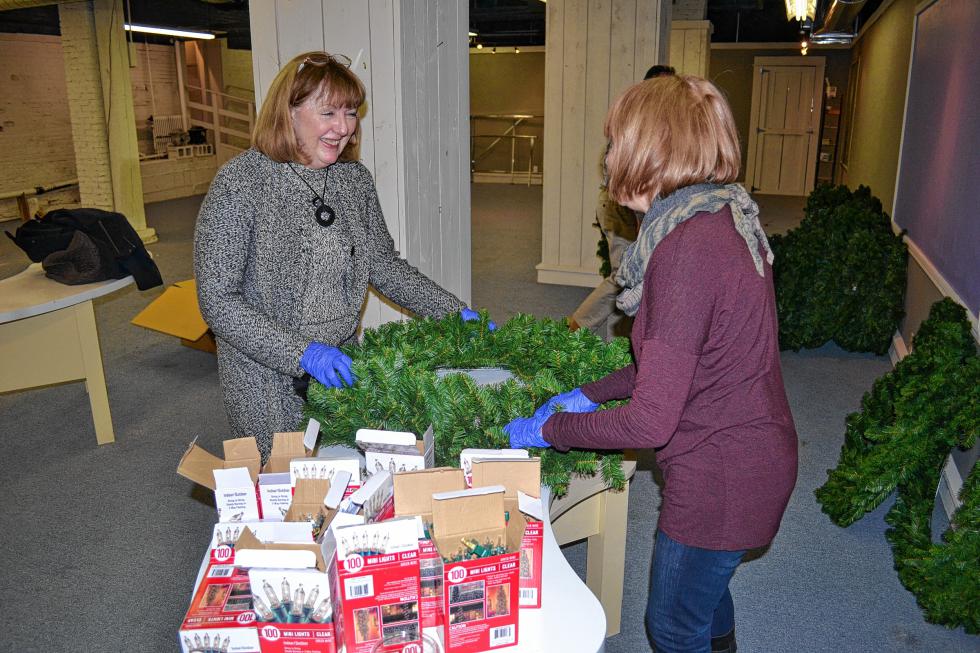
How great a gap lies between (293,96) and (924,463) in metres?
2.69

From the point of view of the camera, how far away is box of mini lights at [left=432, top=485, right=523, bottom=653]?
Answer: 1241mm

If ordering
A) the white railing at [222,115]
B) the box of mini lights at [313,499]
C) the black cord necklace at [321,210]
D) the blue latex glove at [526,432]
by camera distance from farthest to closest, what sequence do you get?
1. the white railing at [222,115]
2. the black cord necklace at [321,210]
3. the blue latex glove at [526,432]
4. the box of mini lights at [313,499]

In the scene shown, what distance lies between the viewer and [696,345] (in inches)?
52.2

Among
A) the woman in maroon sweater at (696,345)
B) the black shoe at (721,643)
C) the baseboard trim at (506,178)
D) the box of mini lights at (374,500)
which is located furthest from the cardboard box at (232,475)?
the baseboard trim at (506,178)

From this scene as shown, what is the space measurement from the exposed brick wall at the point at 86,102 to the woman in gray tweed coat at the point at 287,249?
8114mm

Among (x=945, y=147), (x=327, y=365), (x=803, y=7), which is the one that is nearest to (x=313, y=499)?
(x=327, y=365)

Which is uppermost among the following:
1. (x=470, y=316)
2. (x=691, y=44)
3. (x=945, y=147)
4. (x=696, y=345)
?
(x=691, y=44)

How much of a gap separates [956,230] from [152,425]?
4356 mm

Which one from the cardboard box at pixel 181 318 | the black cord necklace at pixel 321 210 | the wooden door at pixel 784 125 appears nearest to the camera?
the black cord necklace at pixel 321 210

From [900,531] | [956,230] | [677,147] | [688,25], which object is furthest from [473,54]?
[677,147]

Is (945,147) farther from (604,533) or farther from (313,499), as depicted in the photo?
(313,499)

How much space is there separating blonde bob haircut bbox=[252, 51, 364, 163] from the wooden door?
12550 millimetres

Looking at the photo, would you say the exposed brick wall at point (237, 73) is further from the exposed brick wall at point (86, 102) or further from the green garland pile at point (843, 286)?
the green garland pile at point (843, 286)

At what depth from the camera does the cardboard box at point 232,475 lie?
1.48 metres
